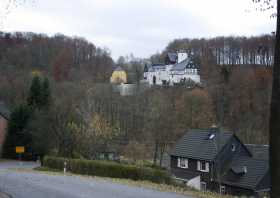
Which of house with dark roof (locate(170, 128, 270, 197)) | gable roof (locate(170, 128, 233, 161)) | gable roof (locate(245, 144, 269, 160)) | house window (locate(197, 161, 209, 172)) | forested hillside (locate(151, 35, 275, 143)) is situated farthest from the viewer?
forested hillside (locate(151, 35, 275, 143))

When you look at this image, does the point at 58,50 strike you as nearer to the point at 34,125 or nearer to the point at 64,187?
the point at 34,125

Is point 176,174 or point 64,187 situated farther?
point 176,174

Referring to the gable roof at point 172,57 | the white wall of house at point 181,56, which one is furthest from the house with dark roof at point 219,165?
the gable roof at point 172,57

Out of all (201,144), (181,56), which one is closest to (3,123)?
(201,144)

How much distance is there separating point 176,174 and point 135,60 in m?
101

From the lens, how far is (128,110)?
6075 cm

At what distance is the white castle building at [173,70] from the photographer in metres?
107

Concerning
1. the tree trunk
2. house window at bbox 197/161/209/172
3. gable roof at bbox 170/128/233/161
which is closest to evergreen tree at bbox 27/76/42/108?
gable roof at bbox 170/128/233/161

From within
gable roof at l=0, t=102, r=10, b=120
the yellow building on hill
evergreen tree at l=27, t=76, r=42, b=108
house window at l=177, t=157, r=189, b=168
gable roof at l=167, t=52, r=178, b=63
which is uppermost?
gable roof at l=167, t=52, r=178, b=63

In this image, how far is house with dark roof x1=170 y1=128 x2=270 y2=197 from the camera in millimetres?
31031

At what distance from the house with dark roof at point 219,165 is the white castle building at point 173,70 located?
2555 inches

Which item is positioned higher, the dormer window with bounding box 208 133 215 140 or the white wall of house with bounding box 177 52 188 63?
the white wall of house with bounding box 177 52 188 63

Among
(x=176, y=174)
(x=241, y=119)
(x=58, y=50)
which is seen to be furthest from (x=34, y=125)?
(x=58, y=50)

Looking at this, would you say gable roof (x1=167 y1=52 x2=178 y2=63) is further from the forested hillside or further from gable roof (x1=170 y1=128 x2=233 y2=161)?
gable roof (x1=170 y1=128 x2=233 y2=161)
